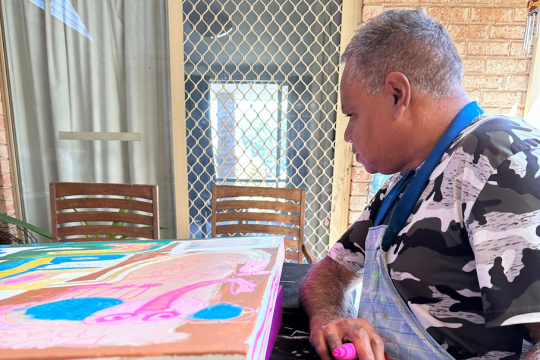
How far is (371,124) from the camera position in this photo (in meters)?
0.60

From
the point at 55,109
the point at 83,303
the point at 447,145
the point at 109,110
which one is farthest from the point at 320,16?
the point at 83,303

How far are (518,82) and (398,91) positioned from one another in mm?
1736

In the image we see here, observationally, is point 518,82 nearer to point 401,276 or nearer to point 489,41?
point 489,41

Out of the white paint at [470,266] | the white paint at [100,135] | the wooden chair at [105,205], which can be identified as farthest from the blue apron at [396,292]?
the white paint at [100,135]

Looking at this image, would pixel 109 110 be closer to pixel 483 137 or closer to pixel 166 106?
pixel 166 106

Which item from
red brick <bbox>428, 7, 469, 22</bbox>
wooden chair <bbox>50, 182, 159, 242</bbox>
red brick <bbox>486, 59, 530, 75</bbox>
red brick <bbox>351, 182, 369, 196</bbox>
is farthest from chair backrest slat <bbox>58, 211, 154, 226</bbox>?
red brick <bbox>486, 59, 530, 75</bbox>

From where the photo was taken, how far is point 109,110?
82.8 inches

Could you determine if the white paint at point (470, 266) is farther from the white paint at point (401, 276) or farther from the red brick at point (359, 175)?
the red brick at point (359, 175)

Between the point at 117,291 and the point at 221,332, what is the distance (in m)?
0.20

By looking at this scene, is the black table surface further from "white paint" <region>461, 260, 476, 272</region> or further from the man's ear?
the man's ear

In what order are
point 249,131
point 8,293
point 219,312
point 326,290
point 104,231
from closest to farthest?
point 219,312, point 8,293, point 326,290, point 104,231, point 249,131

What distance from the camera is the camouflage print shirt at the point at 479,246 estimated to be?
0.39 meters

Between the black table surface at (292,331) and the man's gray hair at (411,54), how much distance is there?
1.56 ft


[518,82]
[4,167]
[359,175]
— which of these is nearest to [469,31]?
[518,82]
